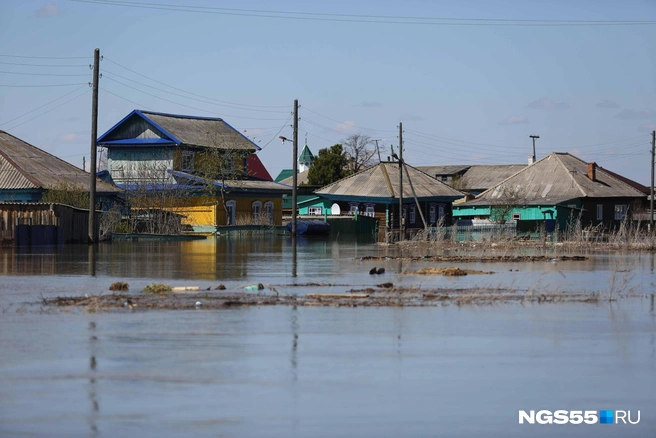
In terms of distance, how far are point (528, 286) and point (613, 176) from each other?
6012cm

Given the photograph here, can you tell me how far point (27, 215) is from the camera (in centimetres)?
3934

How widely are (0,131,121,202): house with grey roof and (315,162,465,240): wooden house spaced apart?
56.3ft

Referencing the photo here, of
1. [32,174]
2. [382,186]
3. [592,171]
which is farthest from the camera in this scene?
[592,171]

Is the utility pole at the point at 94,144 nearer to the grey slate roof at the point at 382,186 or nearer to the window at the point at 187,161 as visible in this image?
the window at the point at 187,161

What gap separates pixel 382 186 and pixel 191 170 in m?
12.6

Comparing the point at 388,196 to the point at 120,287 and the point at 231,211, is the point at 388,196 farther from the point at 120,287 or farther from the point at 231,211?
the point at 120,287

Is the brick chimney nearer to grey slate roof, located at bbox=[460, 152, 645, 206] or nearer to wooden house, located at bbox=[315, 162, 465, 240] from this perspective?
grey slate roof, located at bbox=[460, 152, 645, 206]

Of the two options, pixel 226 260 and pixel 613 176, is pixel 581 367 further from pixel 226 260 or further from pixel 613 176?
pixel 613 176

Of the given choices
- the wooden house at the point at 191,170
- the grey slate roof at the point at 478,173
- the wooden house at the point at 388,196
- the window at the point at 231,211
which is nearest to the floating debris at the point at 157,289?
the wooden house at the point at 191,170

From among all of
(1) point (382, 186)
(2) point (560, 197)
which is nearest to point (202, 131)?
(1) point (382, 186)

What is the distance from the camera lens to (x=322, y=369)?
448 inches

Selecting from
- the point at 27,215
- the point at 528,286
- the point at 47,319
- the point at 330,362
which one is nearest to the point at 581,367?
the point at 330,362

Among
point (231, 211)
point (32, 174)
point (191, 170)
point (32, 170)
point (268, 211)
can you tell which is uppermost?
point (191, 170)

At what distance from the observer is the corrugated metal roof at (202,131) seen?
64188 millimetres
